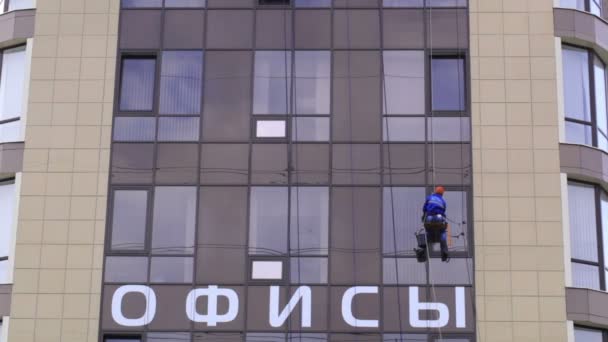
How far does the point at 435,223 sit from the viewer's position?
27703 millimetres

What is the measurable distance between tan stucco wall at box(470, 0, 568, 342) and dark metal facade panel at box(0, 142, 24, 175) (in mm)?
10285

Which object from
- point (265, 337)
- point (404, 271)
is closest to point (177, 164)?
point (265, 337)

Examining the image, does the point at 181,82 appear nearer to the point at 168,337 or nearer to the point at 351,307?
the point at 168,337

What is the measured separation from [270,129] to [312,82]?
1.50m

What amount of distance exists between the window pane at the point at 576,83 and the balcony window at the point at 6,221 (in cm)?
1285

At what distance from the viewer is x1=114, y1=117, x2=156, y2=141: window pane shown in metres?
30.0

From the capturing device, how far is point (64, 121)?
30125 mm

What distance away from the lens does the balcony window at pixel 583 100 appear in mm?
30328

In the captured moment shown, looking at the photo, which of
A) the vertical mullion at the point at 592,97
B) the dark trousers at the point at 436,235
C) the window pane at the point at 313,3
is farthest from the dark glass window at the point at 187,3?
the vertical mullion at the point at 592,97

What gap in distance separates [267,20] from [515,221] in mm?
7360

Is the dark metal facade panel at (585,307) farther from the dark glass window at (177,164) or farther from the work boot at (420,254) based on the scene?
the dark glass window at (177,164)

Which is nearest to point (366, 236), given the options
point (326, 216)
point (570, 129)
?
point (326, 216)

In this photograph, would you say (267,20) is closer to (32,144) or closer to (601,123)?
(32,144)

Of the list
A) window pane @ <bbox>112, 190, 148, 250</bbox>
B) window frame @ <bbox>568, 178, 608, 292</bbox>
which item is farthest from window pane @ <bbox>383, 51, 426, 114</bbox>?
window pane @ <bbox>112, 190, 148, 250</bbox>
